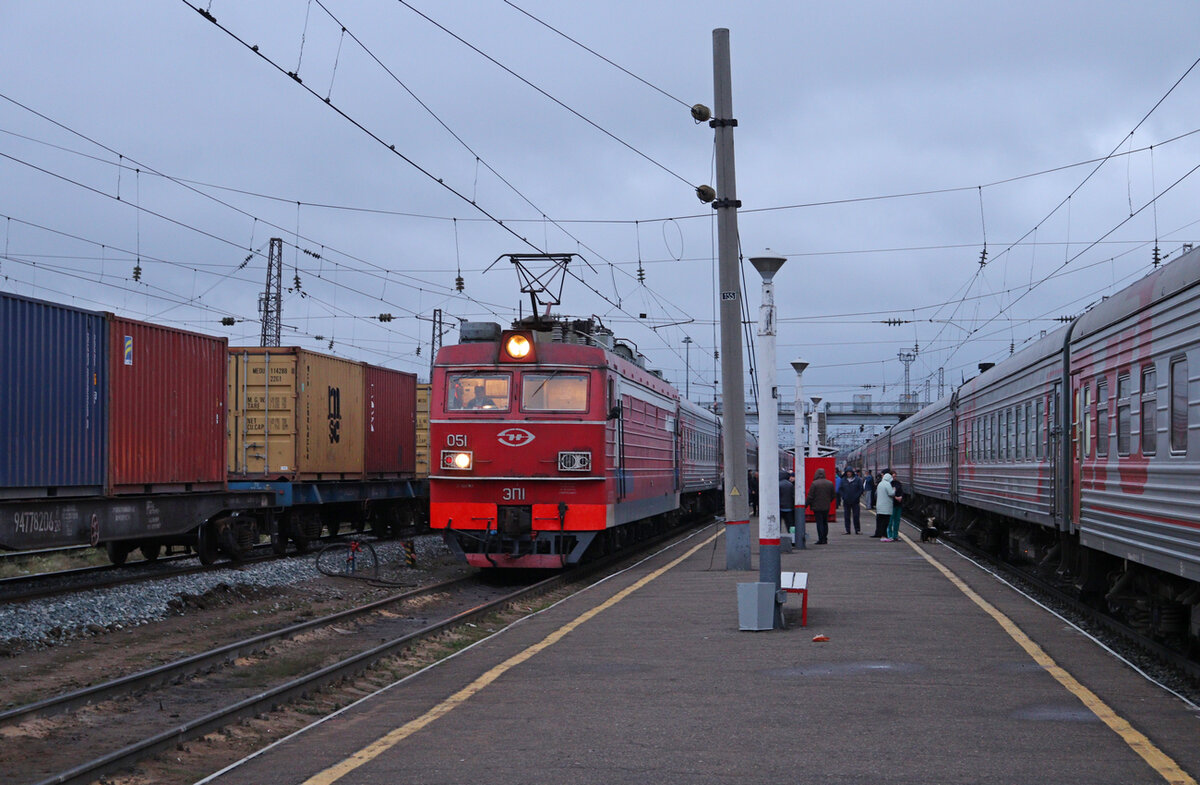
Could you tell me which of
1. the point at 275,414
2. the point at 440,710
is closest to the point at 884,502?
the point at 275,414

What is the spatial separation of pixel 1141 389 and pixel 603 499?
27.2ft

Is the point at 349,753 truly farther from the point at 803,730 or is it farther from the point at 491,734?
the point at 803,730

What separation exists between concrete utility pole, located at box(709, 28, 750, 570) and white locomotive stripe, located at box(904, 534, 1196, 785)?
4600 mm

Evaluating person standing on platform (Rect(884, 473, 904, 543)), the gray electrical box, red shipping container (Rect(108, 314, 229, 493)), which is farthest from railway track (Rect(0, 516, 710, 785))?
person standing on platform (Rect(884, 473, 904, 543))

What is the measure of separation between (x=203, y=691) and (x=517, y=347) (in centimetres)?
852

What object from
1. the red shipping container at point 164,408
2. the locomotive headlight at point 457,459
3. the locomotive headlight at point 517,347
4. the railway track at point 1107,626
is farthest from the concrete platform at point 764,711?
the red shipping container at point 164,408

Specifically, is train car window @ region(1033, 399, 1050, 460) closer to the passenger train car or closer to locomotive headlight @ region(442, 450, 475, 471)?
the passenger train car

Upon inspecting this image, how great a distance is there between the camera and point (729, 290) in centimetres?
1695

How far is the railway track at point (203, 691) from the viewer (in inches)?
287

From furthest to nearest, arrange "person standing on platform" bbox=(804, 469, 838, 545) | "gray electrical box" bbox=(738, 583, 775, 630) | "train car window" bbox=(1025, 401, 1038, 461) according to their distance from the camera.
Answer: "person standing on platform" bbox=(804, 469, 838, 545)
"train car window" bbox=(1025, 401, 1038, 461)
"gray electrical box" bbox=(738, 583, 775, 630)

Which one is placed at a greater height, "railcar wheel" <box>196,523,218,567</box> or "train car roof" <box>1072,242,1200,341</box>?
"train car roof" <box>1072,242,1200,341</box>

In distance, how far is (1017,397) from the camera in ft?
57.6

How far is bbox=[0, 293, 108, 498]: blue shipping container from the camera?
1320 centimetres

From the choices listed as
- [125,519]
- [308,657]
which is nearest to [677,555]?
[125,519]
